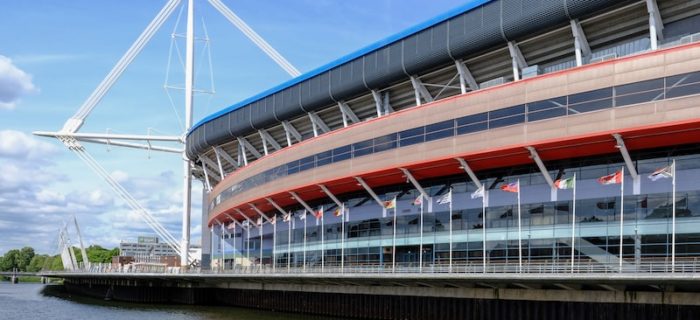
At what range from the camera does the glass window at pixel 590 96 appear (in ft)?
143

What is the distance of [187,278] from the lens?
8038cm

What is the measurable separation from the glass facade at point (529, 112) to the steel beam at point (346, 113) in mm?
4019

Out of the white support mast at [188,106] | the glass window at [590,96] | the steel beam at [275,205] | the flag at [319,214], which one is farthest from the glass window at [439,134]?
the white support mast at [188,106]

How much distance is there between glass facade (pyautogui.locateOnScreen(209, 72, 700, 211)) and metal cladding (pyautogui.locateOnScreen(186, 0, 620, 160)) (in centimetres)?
558

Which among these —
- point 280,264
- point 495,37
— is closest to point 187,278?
point 280,264

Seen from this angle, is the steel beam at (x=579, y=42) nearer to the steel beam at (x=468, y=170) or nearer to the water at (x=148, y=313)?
the steel beam at (x=468, y=170)

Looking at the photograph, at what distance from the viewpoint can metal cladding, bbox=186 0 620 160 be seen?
49.8 meters

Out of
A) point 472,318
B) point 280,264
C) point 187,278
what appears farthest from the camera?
point 187,278

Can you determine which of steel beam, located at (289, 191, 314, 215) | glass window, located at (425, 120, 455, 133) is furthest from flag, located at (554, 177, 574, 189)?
steel beam, located at (289, 191, 314, 215)

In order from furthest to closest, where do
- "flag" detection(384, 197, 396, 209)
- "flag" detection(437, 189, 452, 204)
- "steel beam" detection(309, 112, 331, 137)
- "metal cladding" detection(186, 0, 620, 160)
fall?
"steel beam" detection(309, 112, 331, 137)
"flag" detection(384, 197, 396, 209)
"flag" detection(437, 189, 452, 204)
"metal cladding" detection(186, 0, 620, 160)

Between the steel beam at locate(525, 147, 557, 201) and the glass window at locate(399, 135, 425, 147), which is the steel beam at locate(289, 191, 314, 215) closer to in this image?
the glass window at locate(399, 135, 425, 147)

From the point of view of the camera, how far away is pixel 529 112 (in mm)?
46781

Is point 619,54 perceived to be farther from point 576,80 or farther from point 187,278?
point 187,278

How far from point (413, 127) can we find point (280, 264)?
85.6 feet
